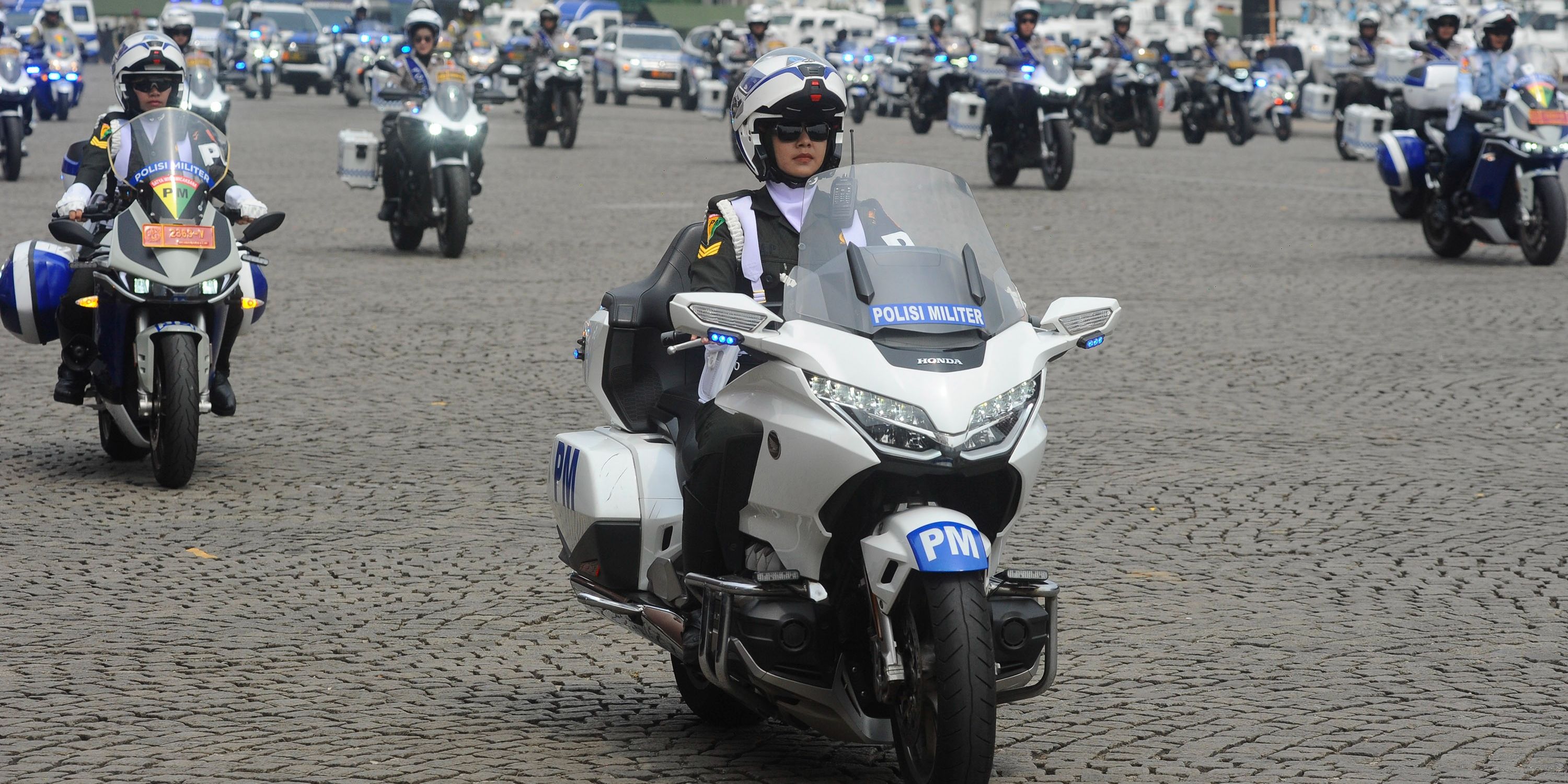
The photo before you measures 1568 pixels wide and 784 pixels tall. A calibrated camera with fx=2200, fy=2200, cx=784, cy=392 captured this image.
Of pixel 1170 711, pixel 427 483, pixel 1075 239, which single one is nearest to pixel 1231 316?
pixel 1075 239

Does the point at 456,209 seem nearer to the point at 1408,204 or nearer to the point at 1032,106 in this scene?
the point at 1408,204

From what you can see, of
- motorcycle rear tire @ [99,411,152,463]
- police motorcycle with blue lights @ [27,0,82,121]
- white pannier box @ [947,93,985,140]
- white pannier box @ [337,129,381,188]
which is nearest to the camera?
motorcycle rear tire @ [99,411,152,463]

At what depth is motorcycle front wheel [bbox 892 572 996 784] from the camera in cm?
392

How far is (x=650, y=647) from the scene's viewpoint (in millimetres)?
5746

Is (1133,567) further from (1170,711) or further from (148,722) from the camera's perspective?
(148,722)

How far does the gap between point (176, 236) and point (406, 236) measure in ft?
26.4

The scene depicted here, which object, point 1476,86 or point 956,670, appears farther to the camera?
point 1476,86

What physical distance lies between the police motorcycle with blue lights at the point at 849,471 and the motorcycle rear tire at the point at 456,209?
1054 centimetres

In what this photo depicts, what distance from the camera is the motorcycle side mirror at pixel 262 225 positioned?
7.73 meters

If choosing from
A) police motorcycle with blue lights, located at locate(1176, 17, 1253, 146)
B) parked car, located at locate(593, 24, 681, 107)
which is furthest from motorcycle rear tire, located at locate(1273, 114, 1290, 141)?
parked car, located at locate(593, 24, 681, 107)

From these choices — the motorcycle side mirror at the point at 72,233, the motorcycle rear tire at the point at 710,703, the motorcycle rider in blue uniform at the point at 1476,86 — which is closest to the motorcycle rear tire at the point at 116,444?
the motorcycle side mirror at the point at 72,233

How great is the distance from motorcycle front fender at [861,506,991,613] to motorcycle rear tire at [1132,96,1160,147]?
86.4 feet

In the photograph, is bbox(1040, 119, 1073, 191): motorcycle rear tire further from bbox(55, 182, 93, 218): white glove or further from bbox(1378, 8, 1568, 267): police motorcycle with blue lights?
bbox(55, 182, 93, 218): white glove

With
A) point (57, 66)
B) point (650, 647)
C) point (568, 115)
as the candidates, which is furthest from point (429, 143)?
point (57, 66)
